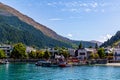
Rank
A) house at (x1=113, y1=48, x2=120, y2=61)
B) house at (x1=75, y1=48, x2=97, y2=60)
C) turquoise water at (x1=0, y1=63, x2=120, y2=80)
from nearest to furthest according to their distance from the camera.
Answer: turquoise water at (x1=0, y1=63, x2=120, y2=80) → house at (x1=113, y1=48, x2=120, y2=61) → house at (x1=75, y1=48, x2=97, y2=60)

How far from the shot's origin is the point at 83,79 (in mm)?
77062

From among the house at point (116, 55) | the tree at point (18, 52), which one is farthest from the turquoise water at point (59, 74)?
the tree at point (18, 52)

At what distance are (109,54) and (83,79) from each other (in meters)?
112

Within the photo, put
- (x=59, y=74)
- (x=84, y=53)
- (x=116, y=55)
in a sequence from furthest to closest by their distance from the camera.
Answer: (x=84, y=53), (x=116, y=55), (x=59, y=74)

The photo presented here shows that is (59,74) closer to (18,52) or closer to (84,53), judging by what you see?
(18,52)

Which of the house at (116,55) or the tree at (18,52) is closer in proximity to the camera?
the house at (116,55)

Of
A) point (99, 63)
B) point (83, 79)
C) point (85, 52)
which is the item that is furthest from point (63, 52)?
point (83, 79)

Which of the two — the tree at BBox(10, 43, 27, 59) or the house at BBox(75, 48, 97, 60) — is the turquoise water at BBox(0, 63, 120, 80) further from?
the house at BBox(75, 48, 97, 60)

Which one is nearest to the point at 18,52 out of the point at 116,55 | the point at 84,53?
the point at 84,53

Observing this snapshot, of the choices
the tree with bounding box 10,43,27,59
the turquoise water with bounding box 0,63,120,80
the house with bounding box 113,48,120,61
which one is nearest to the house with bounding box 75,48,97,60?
the house with bounding box 113,48,120,61

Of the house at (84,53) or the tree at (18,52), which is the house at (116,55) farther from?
the tree at (18,52)

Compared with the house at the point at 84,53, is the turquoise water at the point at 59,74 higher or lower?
lower

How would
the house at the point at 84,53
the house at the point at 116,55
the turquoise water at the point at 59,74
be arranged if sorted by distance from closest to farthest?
1. the turquoise water at the point at 59,74
2. the house at the point at 116,55
3. the house at the point at 84,53

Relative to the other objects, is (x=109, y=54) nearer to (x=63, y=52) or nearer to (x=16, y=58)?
(x=63, y=52)
